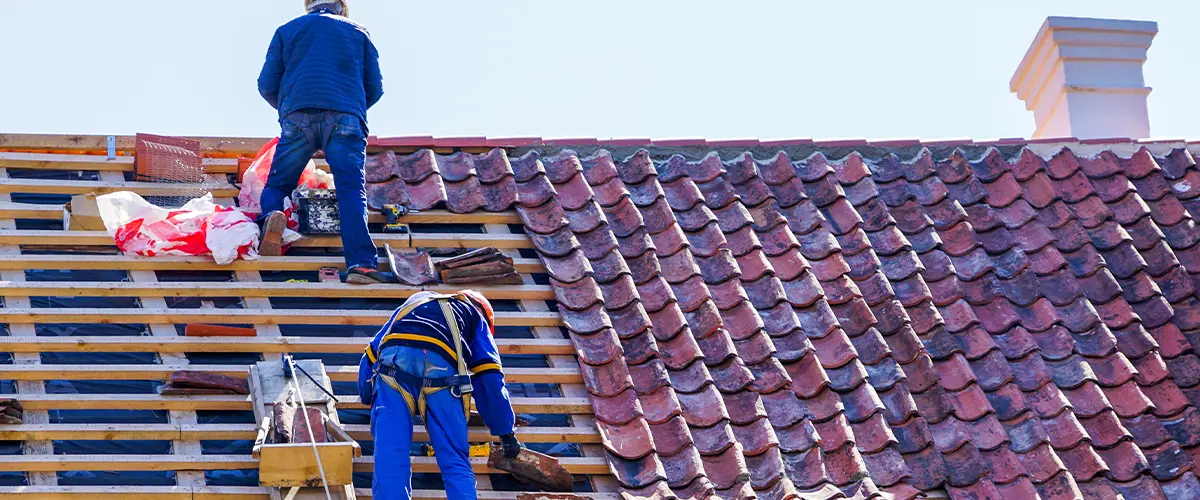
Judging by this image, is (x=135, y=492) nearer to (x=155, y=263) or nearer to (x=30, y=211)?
(x=155, y=263)

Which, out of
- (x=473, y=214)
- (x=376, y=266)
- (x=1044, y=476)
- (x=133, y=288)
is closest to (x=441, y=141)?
(x=473, y=214)

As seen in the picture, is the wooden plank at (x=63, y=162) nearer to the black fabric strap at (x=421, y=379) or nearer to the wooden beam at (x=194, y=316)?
the wooden beam at (x=194, y=316)

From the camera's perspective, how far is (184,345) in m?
7.36

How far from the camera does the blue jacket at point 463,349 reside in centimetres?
680

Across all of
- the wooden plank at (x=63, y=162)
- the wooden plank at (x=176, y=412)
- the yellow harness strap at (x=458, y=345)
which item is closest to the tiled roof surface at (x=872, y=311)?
the yellow harness strap at (x=458, y=345)

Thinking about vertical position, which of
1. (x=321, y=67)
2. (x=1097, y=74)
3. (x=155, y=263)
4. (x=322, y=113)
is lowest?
(x=155, y=263)

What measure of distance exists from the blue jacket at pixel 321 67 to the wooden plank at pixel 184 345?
1.40 m

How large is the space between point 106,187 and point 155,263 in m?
0.86

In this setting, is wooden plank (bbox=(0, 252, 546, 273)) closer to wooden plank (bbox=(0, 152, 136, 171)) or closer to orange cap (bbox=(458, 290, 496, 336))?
wooden plank (bbox=(0, 152, 136, 171))

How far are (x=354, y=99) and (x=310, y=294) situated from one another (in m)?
1.14

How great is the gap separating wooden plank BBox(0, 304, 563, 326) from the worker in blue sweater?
1.21ft

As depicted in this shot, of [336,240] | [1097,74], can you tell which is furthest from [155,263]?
[1097,74]

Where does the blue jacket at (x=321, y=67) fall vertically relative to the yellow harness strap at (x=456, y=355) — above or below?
above

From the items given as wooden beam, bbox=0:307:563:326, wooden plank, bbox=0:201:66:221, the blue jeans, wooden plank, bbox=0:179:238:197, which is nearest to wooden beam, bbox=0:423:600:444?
wooden beam, bbox=0:307:563:326
